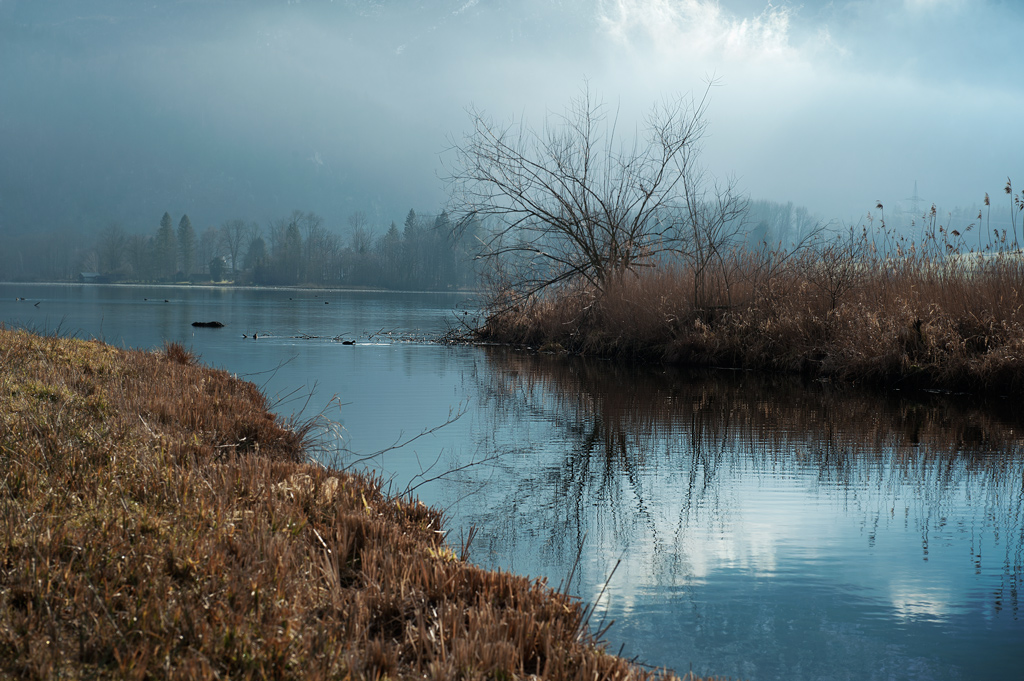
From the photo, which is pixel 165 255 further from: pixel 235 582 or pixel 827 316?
pixel 235 582

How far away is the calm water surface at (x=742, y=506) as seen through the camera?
13.2 feet

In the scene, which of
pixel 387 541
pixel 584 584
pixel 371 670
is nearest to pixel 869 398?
pixel 584 584

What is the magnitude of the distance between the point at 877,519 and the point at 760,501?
35.8 inches

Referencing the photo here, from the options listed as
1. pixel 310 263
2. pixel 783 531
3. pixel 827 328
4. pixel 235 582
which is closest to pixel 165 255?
pixel 310 263

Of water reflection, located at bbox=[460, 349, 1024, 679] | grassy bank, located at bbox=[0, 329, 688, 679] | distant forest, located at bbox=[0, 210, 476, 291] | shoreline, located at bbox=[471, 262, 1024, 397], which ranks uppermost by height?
distant forest, located at bbox=[0, 210, 476, 291]

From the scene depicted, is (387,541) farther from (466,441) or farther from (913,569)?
(466,441)

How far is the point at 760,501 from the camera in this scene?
259 inches

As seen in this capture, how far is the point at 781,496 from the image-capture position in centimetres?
673

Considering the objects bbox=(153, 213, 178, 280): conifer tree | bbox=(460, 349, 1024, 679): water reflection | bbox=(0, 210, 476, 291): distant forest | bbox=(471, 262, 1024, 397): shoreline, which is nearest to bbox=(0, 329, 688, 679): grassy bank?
bbox=(460, 349, 1024, 679): water reflection

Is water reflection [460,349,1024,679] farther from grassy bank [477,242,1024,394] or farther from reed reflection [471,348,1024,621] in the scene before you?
grassy bank [477,242,1024,394]

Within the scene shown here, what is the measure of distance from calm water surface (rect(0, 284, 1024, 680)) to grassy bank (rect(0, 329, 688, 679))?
751mm

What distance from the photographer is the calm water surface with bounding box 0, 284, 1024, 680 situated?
13.2 feet

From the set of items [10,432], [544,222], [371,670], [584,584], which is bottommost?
[584,584]

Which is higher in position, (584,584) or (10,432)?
(10,432)
